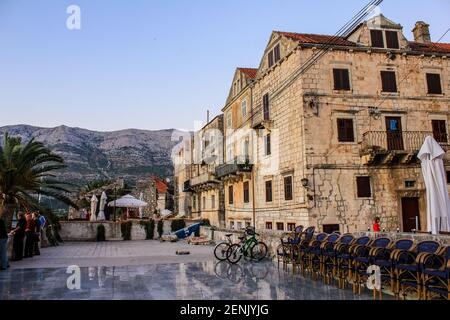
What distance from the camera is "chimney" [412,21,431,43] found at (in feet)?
83.7

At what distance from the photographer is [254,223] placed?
25.9 m

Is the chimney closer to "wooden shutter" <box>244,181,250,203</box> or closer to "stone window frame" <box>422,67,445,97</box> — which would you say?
"stone window frame" <box>422,67,445,97</box>

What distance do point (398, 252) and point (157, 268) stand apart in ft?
24.4

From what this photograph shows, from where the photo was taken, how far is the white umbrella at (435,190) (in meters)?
11.2

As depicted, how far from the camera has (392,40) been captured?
21391 mm

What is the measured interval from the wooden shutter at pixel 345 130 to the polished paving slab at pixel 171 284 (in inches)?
437

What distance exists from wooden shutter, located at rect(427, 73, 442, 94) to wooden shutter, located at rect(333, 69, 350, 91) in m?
5.43

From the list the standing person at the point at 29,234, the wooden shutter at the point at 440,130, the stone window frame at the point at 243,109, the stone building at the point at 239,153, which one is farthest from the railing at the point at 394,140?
the standing person at the point at 29,234

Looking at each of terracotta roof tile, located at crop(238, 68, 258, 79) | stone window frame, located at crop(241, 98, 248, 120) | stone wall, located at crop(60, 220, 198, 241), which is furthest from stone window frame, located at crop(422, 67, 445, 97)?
stone wall, located at crop(60, 220, 198, 241)

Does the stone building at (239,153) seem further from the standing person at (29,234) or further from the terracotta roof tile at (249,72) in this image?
the standing person at (29,234)

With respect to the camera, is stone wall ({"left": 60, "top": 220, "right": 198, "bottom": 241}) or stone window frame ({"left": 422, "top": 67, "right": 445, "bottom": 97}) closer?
stone window frame ({"left": 422, "top": 67, "right": 445, "bottom": 97})
